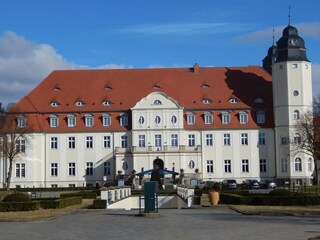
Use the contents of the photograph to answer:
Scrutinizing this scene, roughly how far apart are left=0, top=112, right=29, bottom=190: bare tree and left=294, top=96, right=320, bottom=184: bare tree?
3265 centimetres

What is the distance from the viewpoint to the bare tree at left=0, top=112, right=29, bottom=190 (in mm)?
77631

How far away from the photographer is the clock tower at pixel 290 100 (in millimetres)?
80125

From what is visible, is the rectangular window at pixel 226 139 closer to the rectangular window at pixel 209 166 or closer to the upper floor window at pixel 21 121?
the rectangular window at pixel 209 166

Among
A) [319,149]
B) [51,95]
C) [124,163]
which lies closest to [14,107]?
[51,95]

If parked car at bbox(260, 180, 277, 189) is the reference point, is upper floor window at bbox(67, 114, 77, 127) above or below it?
above

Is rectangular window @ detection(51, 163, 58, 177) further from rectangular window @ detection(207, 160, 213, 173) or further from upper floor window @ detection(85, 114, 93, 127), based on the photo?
rectangular window @ detection(207, 160, 213, 173)

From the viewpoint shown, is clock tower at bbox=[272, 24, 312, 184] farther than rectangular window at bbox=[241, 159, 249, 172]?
No

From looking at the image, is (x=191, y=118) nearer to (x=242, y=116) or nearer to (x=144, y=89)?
(x=242, y=116)

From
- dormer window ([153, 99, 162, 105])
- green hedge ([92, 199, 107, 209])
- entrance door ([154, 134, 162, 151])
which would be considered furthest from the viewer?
entrance door ([154, 134, 162, 151])

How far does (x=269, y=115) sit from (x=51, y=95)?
1090 inches

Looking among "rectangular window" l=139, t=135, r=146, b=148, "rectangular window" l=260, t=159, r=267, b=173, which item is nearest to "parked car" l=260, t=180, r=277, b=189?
"rectangular window" l=260, t=159, r=267, b=173

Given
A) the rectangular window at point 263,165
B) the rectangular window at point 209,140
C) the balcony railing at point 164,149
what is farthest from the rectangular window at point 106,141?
the rectangular window at point 263,165

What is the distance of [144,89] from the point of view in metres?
85.4

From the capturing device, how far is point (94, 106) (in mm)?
83688
